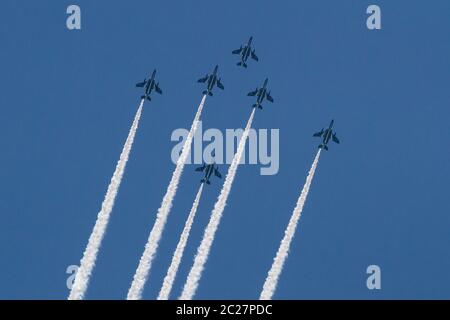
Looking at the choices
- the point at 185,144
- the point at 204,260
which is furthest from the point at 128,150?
the point at 204,260

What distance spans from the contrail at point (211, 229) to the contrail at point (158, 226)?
4600 millimetres

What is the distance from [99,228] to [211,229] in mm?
12404

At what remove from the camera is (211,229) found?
128 metres

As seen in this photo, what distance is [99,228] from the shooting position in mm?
125875

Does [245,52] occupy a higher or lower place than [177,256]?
higher

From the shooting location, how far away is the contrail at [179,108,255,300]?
4798 inches

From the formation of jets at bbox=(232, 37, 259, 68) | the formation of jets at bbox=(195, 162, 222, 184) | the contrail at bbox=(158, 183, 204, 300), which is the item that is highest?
the formation of jets at bbox=(232, 37, 259, 68)

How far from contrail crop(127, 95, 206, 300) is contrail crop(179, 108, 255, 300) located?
15.1 feet

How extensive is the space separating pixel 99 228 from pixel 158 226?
6444mm

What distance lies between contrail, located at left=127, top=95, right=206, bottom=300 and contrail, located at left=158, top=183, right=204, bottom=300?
2264mm

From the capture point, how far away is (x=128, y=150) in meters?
132

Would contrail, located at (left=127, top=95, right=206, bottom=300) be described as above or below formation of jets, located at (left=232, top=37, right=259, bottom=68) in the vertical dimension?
below

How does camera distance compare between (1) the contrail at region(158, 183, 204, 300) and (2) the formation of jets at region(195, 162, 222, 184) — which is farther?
(2) the formation of jets at region(195, 162, 222, 184)
